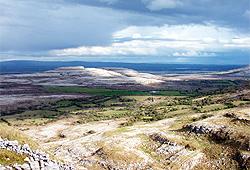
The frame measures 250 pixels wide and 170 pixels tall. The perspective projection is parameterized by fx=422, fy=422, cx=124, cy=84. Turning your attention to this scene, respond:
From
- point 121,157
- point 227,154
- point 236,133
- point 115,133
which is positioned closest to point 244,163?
point 227,154

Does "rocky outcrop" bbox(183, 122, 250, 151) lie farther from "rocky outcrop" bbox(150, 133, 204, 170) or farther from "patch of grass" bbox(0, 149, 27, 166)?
"patch of grass" bbox(0, 149, 27, 166)

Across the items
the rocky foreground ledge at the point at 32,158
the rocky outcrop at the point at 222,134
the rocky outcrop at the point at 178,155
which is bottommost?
the rocky outcrop at the point at 178,155

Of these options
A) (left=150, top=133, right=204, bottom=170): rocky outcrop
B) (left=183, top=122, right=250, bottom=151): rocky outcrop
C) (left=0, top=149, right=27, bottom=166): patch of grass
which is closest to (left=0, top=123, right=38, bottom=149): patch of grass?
(left=0, top=149, right=27, bottom=166): patch of grass

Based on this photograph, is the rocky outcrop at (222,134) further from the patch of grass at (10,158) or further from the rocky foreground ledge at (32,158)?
the patch of grass at (10,158)

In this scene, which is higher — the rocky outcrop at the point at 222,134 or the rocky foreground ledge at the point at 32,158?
the rocky foreground ledge at the point at 32,158

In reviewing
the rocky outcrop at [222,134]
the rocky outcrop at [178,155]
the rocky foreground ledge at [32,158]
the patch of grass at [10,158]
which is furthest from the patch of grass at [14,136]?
the rocky outcrop at [222,134]

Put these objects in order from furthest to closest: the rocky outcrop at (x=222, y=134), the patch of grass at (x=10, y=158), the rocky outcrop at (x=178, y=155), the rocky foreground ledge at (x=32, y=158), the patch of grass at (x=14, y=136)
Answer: the rocky outcrop at (x=222, y=134) < the rocky outcrop at (x=178, y=155) < the patch of grass at (x=14, y=136) < the rocky foreground ledge at (x=32, y=158) < the patch of grass at (x=10, y=158)

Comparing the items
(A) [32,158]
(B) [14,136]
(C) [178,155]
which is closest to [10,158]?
(A) [32,158]

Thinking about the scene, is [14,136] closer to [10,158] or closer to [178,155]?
[10,158]

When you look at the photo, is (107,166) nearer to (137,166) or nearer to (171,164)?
(137,166)
